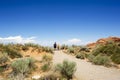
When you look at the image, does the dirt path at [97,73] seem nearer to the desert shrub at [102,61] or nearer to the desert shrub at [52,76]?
the desert shrub at [52,76]

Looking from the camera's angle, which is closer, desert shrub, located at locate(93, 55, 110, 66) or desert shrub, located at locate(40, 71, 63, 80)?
desert shrub, located at locate(40, 71, 63, 80)

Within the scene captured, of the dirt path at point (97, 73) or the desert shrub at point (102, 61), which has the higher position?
the desert shrub at point (102, 61)

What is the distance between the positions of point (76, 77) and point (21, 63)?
4.92 meters

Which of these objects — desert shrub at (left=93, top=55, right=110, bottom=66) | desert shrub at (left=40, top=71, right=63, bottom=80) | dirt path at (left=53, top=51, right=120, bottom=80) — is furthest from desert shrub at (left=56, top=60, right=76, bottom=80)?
desert shrub at (left=93, top=55, right=110, bottom=66)

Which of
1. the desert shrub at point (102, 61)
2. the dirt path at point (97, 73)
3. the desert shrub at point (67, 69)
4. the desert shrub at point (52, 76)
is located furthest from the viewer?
the desert shrub at point (102, 61)

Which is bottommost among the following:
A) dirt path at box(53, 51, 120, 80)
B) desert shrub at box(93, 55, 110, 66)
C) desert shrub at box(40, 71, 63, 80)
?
dirt path at box(53, 51, 120, 80)

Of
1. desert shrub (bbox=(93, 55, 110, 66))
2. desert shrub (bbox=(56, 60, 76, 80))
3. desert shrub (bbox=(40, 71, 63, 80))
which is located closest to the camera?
desert shrub (bbox=(40, 71, 63, 80))

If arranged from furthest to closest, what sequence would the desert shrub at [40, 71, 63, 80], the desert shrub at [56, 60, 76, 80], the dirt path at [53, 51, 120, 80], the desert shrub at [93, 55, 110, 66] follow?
the desert shrub at [93, 55, 110, 66], the dirt path at [53, 51, 120, 80], the desert shrub at [56, 60, 76, 80], the desert shrub at [40, 71, 63, 80]

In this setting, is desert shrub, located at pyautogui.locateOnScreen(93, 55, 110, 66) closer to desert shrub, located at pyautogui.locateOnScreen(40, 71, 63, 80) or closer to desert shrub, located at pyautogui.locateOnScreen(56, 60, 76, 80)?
desert shrub, located at pyautogui.locateOnScreen(56, 60, 76, 80)

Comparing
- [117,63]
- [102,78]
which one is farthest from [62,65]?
[117,63]

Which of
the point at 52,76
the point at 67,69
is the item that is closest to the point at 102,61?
the point at 67,69

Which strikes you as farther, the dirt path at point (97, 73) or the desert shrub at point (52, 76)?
the dirt path at point (97, 73)

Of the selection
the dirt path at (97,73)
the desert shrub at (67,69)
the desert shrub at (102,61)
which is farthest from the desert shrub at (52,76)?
the desert shrub at (102,61)

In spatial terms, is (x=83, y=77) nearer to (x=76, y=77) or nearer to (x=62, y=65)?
(x=76, y=77)
